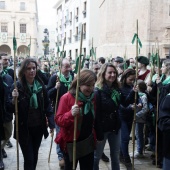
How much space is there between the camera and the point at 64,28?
52.0 meters

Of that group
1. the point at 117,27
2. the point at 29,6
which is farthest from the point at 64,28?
the point at 117,27

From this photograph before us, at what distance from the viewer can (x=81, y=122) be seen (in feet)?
11.9

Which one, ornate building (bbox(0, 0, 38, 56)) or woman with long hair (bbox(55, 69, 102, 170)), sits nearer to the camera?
woman with long hair (bbox(55, 69, 102, 170))

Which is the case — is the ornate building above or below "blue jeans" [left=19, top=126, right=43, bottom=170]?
above

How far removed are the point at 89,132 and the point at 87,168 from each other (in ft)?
1.50

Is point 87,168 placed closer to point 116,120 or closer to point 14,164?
point 116,120

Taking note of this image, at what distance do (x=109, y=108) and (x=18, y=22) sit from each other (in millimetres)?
62491

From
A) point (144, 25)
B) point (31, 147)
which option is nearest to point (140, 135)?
point (31, 147)

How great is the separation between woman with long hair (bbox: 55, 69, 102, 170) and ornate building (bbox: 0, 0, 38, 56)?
6068cm

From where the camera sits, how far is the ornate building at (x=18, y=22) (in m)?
62.8

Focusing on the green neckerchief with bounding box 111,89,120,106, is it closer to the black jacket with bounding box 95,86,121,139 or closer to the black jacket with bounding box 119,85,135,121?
the black jacket with bounding box 95,86,121,139

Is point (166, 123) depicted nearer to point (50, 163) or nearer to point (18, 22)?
point (50, 163)

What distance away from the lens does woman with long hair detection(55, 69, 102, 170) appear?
142 inches

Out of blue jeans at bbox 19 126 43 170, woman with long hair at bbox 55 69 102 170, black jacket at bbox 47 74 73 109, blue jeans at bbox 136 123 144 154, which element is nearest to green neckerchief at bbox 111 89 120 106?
woman with long hair at bbox 55 69 102 170
